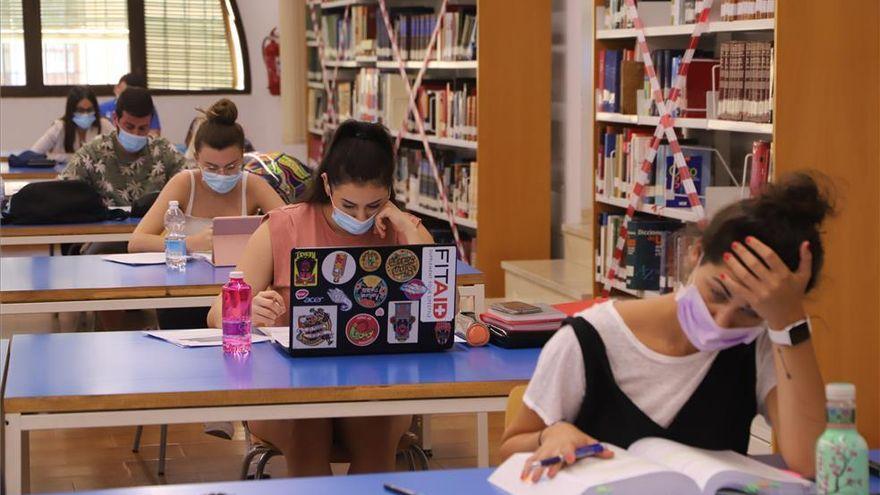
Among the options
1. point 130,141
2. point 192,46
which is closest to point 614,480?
point 130,141

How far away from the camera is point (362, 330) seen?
2957 mm

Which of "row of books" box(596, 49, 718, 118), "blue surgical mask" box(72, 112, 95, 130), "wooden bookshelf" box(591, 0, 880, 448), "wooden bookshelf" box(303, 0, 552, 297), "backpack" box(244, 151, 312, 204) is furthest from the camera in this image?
"blue surgical mask" box(72, 112, 95, 130)

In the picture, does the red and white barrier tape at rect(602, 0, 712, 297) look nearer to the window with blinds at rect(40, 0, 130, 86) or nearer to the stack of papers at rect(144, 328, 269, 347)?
the stack of papers at rect(144, 328, 269, 347)

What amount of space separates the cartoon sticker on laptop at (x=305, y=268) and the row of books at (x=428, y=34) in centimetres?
434

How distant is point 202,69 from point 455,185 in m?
6.08

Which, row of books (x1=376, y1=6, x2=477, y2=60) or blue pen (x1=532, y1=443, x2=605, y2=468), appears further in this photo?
row of books (x1=376, y1=6, x2=477, y2=60)

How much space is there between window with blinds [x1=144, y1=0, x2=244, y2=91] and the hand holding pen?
36.5 feet

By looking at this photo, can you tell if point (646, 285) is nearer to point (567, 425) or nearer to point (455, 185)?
point (455, 185)

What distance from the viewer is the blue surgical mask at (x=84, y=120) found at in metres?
9.23

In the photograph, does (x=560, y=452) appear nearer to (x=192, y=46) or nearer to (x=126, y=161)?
(x=126, y=161)

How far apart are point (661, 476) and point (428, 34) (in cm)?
609

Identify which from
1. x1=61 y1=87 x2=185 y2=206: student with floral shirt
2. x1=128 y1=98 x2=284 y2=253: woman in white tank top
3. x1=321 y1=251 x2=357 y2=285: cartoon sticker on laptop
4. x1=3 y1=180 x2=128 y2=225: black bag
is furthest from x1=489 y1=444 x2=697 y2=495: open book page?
x1=61 y1=87 x2=185 y2=206: student with floral shirt

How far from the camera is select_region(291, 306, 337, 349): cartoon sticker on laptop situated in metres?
2.90

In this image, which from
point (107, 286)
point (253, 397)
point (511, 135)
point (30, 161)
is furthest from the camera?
point (30, 161)
